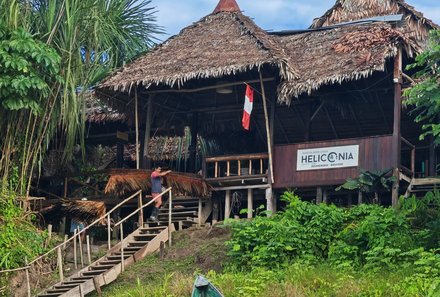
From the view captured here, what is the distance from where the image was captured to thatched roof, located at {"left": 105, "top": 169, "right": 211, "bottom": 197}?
17641mm

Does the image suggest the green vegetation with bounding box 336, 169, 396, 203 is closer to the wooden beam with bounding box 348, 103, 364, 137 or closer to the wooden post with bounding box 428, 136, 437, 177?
the wooden post with bounding box 428, 136, 437, 177

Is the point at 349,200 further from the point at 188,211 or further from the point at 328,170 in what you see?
the point at 188,211

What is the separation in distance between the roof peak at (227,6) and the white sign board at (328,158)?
145 inches

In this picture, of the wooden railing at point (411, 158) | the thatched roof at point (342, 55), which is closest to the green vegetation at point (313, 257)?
the wooden railing at point (411, 158)

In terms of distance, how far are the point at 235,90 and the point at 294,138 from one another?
1.71 metres

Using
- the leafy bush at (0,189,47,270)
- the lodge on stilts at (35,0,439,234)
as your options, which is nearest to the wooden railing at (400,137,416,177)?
the lodge on stilts at (35,0,439,234)

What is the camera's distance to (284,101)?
1745cm

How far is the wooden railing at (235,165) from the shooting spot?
18.2m

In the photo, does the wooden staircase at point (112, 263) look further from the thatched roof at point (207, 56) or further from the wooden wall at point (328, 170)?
the thatched roof at point (207, 56)

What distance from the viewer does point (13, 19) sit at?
679 inches

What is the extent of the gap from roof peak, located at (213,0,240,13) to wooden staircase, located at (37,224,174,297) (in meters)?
4.80

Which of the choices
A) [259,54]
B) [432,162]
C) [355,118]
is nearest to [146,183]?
[259,54]

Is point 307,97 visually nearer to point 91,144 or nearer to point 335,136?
point 335,136

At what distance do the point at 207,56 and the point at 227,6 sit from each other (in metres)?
2.05
